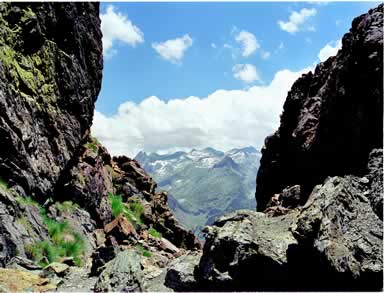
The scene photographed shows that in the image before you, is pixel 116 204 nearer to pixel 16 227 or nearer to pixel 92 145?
pixel 92 145

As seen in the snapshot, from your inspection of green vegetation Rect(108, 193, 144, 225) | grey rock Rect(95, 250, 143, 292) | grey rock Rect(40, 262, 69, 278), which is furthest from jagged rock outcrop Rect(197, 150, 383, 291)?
green vegetation Rect(108, 193, 144, 225)

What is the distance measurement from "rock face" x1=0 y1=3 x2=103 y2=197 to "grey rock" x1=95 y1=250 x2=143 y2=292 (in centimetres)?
1194

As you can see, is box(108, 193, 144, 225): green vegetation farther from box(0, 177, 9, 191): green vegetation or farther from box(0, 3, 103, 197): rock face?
box(0, 177, 9, 191): green vegetation

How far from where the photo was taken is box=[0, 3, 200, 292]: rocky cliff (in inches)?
992

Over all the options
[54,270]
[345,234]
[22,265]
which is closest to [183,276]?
[345,234]

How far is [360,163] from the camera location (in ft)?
64.6

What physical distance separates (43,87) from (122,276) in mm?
21612

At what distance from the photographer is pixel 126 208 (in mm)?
54344

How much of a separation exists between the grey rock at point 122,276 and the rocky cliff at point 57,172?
6 cm

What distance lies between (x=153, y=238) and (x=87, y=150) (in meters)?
13.5

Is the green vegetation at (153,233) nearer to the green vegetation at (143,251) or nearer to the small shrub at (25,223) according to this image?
the green vegetation at (143,251)

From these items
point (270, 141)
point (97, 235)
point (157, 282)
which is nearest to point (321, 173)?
point (157, 282)

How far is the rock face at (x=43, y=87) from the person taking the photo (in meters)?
30.8

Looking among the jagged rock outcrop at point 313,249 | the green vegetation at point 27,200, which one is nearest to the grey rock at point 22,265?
the green vegetation at point 27,200
